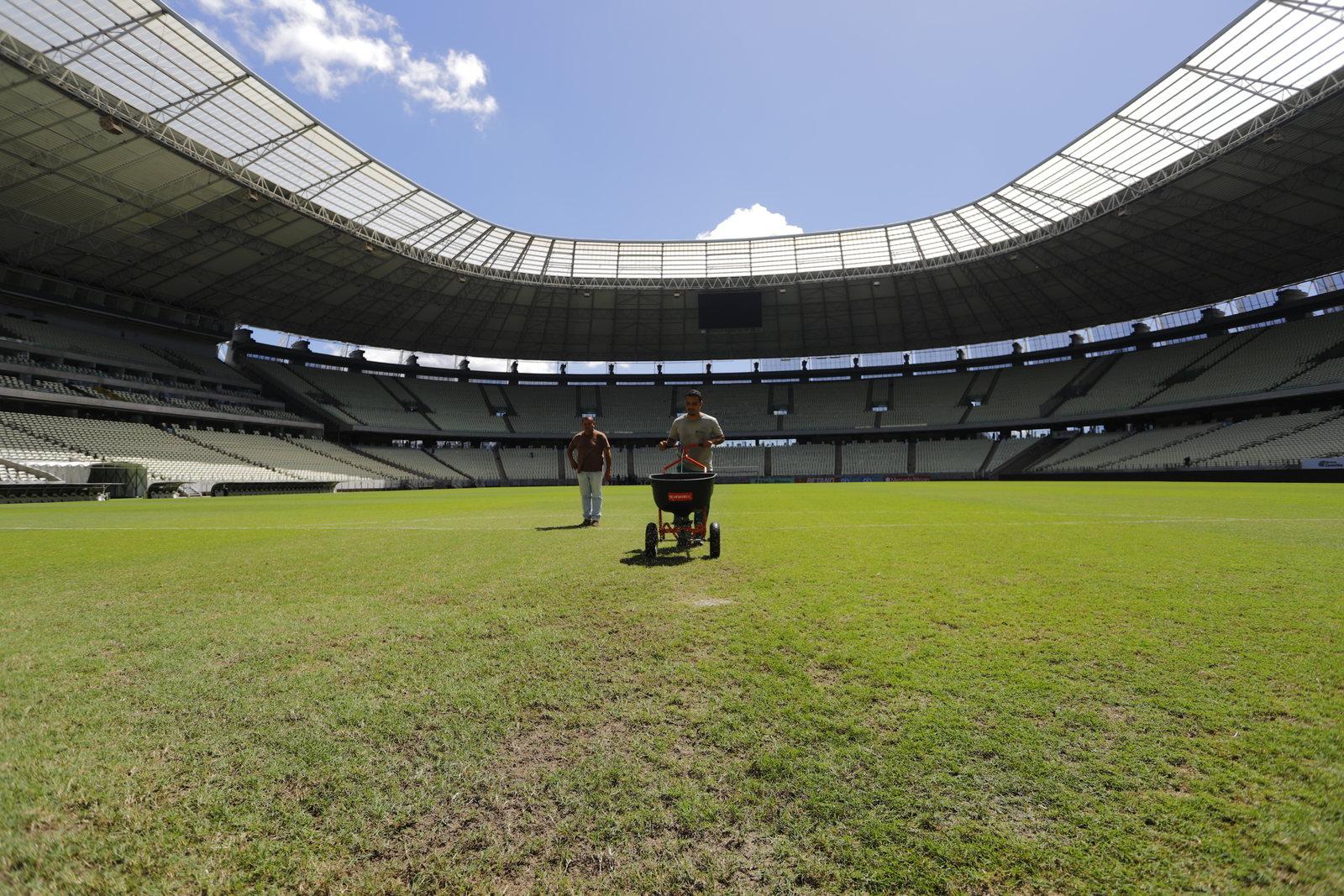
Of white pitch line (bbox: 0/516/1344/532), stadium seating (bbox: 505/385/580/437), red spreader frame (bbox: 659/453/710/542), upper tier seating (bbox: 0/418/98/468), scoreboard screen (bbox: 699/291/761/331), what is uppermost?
scoreboard screen (bbox: 699/291/761/331)

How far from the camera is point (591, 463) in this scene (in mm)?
9305

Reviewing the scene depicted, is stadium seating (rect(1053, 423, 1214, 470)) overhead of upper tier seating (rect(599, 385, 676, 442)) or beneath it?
beneath

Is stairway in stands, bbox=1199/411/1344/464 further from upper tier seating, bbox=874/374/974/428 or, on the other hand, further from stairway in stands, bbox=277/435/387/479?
stairway in stands, bbox=277/435/387/479

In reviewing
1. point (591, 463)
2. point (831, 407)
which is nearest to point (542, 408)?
point (831, 407)

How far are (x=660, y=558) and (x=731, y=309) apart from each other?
4493 cm

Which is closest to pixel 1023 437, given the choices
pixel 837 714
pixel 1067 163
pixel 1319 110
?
pixel 1067 163

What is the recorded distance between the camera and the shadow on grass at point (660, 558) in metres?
5.98

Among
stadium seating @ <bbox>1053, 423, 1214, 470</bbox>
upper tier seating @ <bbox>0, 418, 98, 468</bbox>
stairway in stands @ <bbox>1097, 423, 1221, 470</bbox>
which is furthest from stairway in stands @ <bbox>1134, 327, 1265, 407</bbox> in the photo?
upper tier seating @ <bbox>0, 418, 98, 468</bbox>

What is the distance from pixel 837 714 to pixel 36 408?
160ft

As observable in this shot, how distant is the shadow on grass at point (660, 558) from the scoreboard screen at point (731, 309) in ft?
143

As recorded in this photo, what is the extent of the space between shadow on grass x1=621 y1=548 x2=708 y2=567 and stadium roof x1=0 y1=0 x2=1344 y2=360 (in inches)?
1129

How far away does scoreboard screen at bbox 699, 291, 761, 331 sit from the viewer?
48062 millimetres

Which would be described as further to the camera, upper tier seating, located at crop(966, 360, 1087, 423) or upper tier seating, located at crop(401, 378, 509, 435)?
upper tier seating, located at crop(401, 378, 509, 435)

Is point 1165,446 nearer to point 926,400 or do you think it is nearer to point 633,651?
point 926,400
